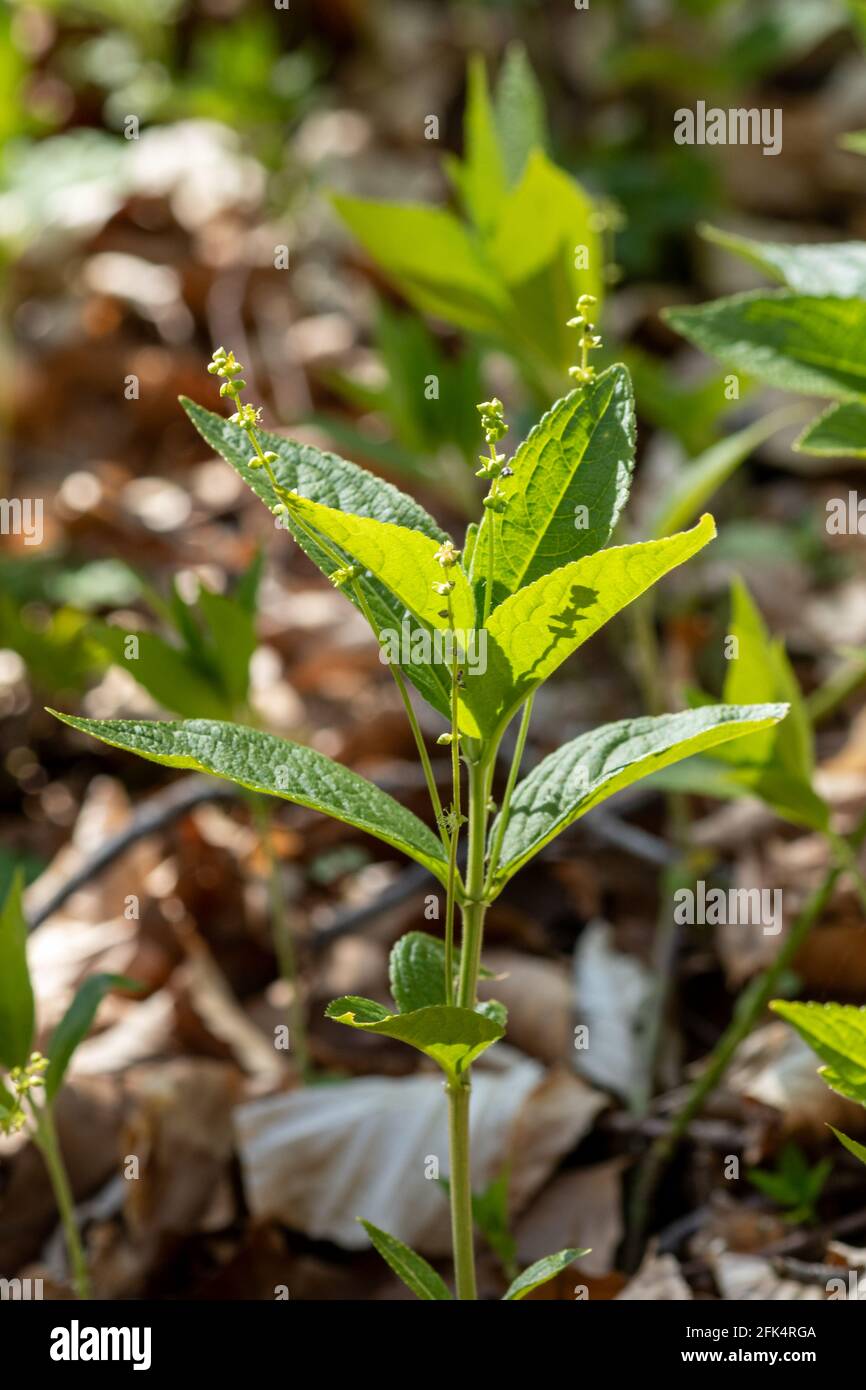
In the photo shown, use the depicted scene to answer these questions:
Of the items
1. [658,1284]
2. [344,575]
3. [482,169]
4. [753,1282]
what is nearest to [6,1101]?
[344,575]

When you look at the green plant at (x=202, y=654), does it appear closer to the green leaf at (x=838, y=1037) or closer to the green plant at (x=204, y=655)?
the green plant at (x=204, y=655)

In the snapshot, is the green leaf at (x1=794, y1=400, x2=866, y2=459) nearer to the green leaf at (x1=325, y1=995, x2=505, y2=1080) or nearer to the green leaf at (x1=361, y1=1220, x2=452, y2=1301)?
the green leaf at (x1=325, y1=995, x2=505, y2=1080)

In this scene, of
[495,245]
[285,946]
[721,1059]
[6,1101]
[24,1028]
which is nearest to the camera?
[6,1101]

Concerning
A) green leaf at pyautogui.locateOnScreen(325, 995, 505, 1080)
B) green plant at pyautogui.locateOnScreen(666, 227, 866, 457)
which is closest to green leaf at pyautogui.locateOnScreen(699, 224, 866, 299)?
green plant at pyautogui.locateOnScreen(666, 227, 866, 457)

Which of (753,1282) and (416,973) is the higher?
(416,973)

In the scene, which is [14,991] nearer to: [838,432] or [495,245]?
[838,432]

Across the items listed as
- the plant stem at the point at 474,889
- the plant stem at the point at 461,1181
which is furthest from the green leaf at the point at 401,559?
the plant stem at the point at 461,1181

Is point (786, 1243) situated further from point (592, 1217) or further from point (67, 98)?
point (67, 98)
